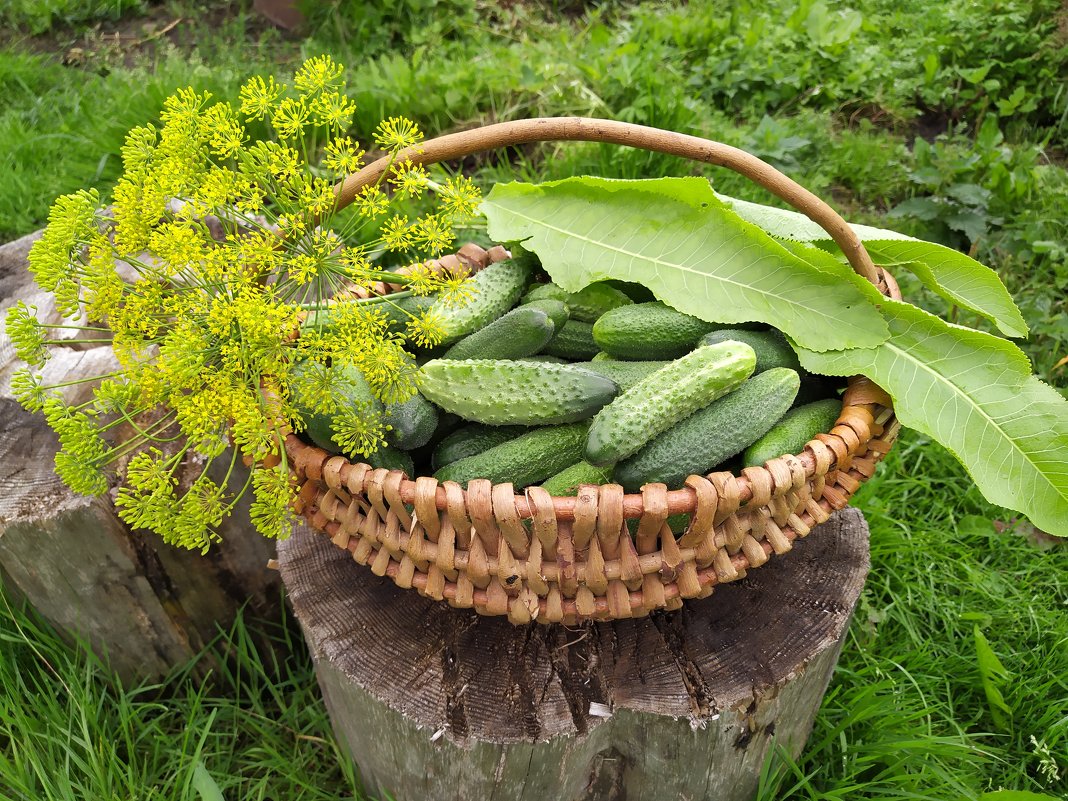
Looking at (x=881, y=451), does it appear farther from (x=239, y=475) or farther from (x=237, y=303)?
(x=239, y=475)

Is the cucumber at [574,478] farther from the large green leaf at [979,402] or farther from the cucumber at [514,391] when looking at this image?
the large green leaf at [979,402]

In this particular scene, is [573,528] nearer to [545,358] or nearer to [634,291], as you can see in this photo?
[545,358]

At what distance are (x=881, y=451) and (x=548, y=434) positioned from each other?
719mm

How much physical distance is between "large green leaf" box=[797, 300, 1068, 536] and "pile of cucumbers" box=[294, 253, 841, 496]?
0.49 feet

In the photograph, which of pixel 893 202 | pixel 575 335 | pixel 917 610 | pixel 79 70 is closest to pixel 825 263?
pixel 575 335

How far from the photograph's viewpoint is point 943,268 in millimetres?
2092

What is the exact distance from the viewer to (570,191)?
2.07 metres

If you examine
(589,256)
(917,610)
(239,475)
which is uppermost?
(589,256)

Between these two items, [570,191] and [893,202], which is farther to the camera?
[893,202]

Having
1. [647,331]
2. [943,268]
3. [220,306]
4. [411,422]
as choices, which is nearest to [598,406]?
[647,331]

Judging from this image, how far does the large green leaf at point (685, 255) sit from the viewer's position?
5.91 ft

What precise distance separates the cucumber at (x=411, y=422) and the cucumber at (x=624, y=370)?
1.10ft

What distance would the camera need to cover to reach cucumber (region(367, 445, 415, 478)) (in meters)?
1.68

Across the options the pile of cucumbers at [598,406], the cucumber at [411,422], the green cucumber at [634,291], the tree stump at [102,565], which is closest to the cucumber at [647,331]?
the pile of cucumbers at [598,406]
